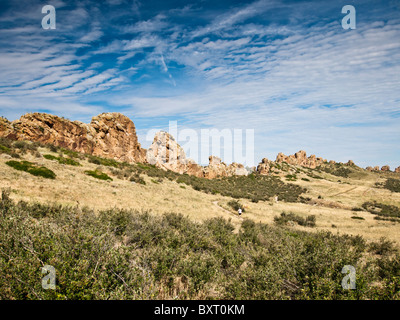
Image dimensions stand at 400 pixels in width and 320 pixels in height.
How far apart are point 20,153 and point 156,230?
26767 mm

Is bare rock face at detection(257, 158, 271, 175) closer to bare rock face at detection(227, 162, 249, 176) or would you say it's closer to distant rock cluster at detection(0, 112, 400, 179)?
bare rock face at detection(227, 162, 249, 176)

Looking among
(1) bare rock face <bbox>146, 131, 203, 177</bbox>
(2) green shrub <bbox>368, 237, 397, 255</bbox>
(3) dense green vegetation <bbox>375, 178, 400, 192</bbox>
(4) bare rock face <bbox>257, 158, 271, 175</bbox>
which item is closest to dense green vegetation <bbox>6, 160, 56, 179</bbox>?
(2) green shrub <bbox>368, 237, 397, 255</bbox>

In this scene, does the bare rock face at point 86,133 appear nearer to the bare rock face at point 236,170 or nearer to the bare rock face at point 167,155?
the bare rock face at point 167,155

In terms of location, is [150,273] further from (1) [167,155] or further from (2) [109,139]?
(1) [167,155]

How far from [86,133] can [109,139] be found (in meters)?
5.87

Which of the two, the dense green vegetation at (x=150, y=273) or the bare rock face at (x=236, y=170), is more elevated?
the bare rock face at (x=236, y=170)

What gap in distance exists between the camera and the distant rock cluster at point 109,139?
39375mm

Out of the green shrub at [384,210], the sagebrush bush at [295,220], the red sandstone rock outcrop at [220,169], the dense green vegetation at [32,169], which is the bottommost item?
the green shrub at [384,210]

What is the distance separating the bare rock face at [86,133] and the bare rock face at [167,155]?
3.38m

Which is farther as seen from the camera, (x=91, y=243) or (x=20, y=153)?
(x=20, y=153)

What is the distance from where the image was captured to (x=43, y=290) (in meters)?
4.32

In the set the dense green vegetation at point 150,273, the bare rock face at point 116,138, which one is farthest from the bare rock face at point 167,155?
the dense green vegetation at point 150,273
